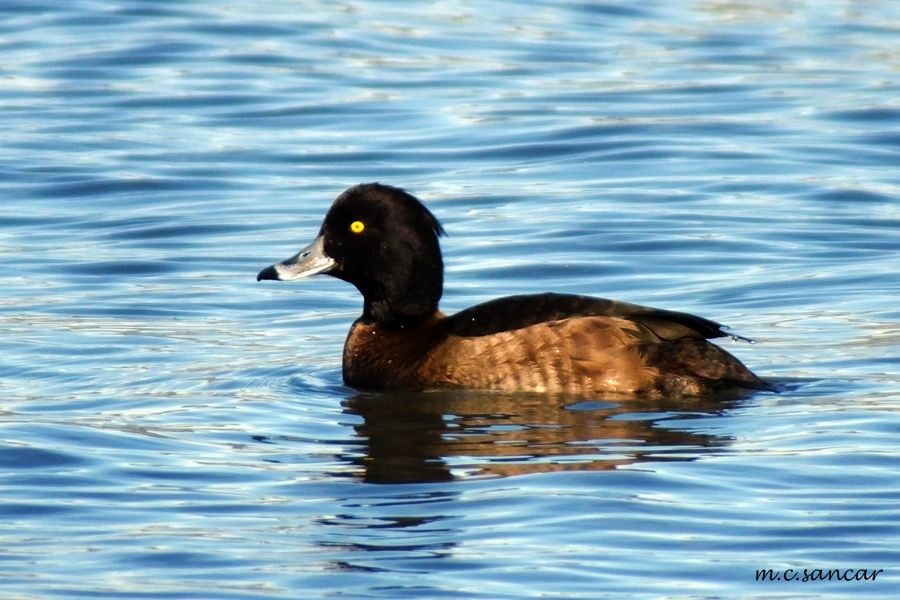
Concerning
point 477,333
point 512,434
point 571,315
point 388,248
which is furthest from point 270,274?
point 512,434

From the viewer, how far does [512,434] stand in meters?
7.06

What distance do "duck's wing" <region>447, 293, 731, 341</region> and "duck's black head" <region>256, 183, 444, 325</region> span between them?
0.54 meters

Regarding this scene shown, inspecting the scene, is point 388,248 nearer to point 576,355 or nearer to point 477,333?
point 477,333

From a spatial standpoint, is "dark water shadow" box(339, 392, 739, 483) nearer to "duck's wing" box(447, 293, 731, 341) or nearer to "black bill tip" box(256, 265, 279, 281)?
"duck's wing" box(447, 293, 731, 341)

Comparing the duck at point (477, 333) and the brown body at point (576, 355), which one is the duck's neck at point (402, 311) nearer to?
the duck at point (477, 333)

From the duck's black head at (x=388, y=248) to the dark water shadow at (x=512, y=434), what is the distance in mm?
613

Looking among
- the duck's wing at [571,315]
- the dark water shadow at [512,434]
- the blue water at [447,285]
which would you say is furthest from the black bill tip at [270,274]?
the duck's wing at [571,315]

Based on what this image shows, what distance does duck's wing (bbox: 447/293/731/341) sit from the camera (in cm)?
775

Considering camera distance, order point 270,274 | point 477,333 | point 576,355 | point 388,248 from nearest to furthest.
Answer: point 576,355 → point 477,333 → point 388,248 → point 270,274

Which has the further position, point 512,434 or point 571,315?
point 571,315

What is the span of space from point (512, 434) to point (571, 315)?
990 millimetres

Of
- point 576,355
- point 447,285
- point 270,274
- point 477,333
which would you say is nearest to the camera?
point 576,355

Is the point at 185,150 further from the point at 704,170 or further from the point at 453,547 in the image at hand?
the point at 453,547

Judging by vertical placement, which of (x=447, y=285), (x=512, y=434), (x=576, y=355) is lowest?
(x=447, y=285)
